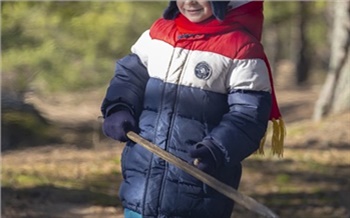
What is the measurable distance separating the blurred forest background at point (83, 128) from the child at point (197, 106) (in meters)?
3.21

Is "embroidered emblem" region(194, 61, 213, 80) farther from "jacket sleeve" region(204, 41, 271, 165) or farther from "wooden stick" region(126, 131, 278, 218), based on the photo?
"wooden stick" region(126, 131, 278, 218)

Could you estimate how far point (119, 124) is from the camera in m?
3.29

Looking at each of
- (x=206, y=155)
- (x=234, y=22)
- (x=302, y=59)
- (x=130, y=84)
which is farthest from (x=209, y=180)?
(x=302, y=59)

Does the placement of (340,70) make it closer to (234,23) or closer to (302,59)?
(234,23)

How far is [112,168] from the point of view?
785 cm

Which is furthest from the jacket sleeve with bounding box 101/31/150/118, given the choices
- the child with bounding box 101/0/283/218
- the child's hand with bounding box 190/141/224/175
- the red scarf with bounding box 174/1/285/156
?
the child's hand with bounding box 190/141/224/175

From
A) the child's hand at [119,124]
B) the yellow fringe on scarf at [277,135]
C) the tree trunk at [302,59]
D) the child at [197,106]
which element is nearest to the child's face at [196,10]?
the child at [197,106]

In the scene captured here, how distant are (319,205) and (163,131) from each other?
12.6 feet

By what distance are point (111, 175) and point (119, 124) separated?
172 inches

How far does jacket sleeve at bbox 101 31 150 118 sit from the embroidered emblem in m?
0.28

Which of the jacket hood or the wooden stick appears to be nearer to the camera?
the wooden stick

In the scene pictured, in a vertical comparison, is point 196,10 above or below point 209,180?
above

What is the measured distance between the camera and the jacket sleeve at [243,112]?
317 cm

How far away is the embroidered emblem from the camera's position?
10.5 ft
